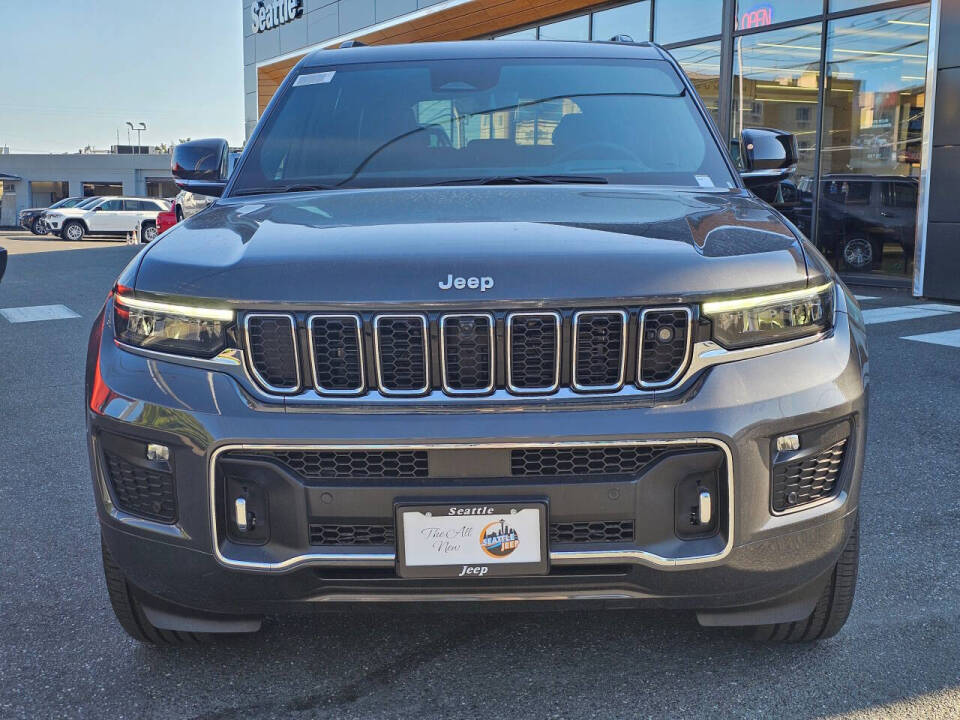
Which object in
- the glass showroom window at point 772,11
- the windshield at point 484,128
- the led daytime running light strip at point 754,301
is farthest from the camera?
the glass showroom window at point 772,11

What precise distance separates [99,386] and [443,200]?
1014mm

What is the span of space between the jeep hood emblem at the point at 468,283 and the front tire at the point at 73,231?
34953mm

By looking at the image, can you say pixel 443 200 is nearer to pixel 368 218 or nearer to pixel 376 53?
pixel 368 218

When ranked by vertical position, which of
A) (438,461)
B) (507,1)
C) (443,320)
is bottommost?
(438,461)

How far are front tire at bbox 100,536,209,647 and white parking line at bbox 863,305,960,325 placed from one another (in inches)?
318

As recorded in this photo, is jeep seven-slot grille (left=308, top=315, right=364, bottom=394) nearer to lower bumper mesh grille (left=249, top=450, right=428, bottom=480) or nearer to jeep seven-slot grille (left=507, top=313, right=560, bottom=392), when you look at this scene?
lower bumper mesh grille (left=249, top=450, right=428, bottom=480)

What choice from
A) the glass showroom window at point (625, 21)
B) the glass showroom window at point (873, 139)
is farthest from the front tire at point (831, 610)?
the glass showroom window at point (625, 21)

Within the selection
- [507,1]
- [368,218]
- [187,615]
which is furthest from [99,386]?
[507,1]

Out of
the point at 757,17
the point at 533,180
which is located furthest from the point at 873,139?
the point at 533,180

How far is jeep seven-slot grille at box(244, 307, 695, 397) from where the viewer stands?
2.14 meters

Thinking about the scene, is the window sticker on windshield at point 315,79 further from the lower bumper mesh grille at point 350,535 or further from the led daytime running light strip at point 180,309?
the lower bumper mesh grille at point 350,535

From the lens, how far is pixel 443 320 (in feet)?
7.02

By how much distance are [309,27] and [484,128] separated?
2171 cm

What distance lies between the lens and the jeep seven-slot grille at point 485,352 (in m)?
2.14
